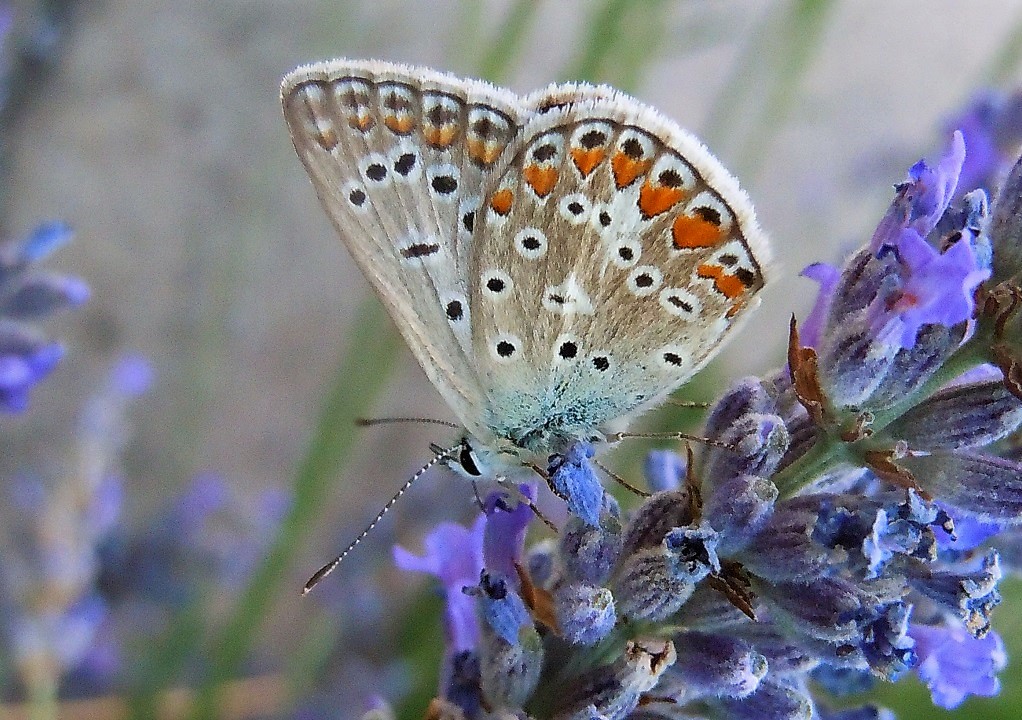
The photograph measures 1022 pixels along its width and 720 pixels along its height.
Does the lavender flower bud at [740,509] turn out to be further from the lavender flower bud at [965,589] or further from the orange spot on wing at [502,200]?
the orange spot on wing at [502,200]

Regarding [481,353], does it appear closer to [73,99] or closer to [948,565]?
[948,565]

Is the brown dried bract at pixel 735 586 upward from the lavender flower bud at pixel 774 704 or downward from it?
upward

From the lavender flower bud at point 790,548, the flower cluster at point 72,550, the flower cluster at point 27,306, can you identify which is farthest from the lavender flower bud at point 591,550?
the flower cluster at point 72,550

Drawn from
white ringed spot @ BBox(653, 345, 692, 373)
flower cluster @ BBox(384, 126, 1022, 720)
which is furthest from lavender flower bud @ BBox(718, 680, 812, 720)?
white ringed spot @ BBox(653, 345, 692, 373)

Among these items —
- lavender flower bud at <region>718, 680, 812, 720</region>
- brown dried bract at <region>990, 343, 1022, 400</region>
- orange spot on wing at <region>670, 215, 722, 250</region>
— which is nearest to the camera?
brown dried bract at <region>990, 343, 1022, 400</region>

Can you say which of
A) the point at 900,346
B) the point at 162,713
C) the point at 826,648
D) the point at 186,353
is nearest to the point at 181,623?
the point at 162,713

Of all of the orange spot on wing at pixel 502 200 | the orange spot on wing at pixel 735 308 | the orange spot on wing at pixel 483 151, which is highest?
the orange spot on wing at pixel 483 151

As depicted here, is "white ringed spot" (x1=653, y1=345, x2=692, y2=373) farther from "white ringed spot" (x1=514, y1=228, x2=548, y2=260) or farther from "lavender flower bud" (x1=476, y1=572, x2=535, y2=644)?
"lavender flower bud" (x1=476, y1=572, x2=535, y2=644)
